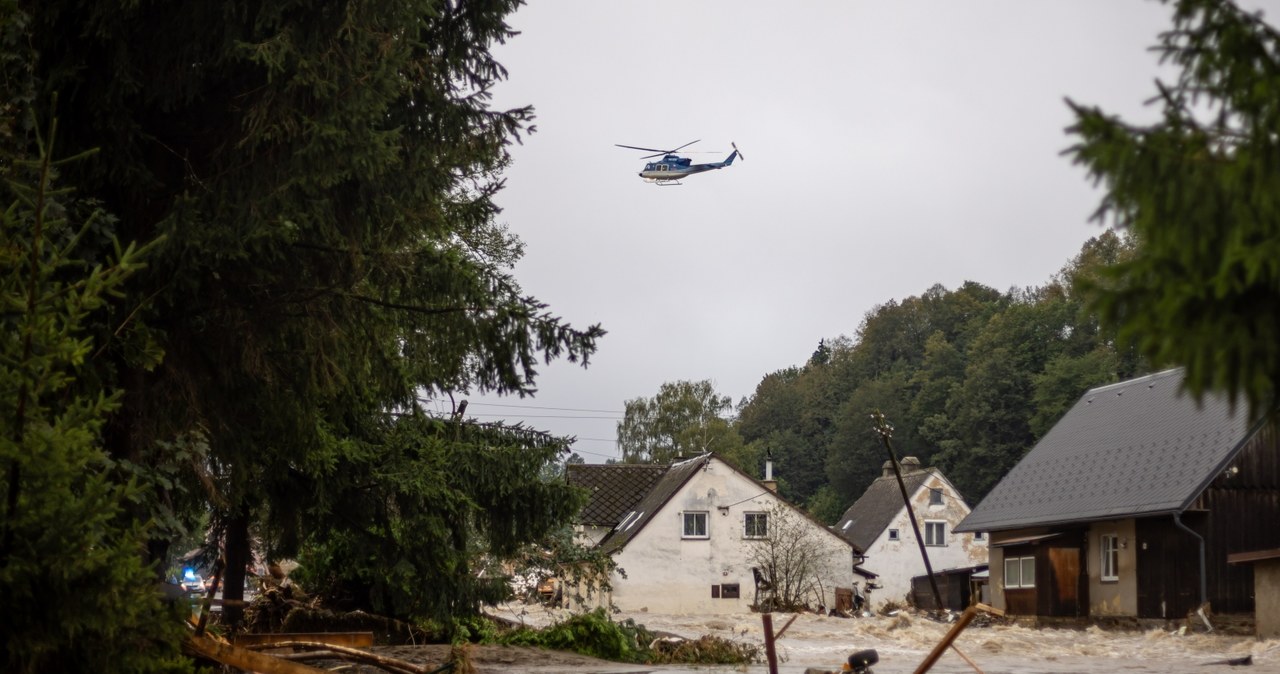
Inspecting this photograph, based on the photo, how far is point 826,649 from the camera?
23.2 meters

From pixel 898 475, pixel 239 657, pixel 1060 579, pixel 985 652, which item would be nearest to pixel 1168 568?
pixel 1060 579

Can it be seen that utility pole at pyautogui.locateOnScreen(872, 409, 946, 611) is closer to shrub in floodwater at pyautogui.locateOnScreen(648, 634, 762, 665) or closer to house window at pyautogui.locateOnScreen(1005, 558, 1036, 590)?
shrub in floodwater at pyautogui.locateOnScreen(648, 634, 762, 665)

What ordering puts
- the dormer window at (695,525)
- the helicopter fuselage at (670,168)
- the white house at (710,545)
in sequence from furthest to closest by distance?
the dormer window at (695,525), the white house at (710,545), the helicopter fuselage at (670,168)

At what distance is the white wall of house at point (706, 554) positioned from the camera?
51.7 meters

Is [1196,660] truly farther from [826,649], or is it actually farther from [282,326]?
[282,326]

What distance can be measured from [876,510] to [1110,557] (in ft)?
96.6

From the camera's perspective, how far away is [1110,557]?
35.4 metres

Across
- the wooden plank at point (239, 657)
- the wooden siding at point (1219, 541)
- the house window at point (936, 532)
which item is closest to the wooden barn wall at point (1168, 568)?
the wooden siding at point (1219, 541)

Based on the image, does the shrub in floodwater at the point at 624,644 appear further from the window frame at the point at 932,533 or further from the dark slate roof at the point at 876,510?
the window frame at the point at 932,533

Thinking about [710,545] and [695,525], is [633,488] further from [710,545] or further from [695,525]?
[710,545]

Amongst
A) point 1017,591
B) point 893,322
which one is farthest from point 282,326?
point 893,322

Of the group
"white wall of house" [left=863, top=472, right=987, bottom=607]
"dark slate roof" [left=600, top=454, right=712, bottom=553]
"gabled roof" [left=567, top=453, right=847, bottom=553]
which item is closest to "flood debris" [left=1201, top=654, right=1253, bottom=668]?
"gabled roof" [left=567, top=453, right=847, bottom=553]

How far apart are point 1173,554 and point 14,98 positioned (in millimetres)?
30669

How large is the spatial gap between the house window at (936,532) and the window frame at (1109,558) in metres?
25.6
